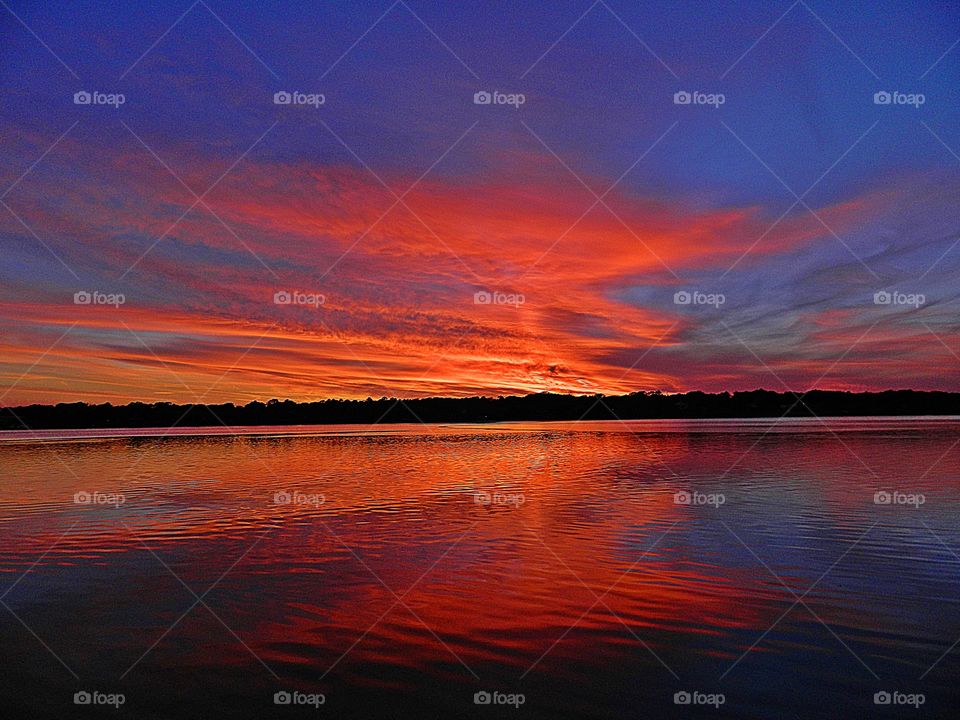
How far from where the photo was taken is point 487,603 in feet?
36.3

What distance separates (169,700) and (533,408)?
502 feet

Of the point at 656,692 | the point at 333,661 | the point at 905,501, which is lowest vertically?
the point at 656,692

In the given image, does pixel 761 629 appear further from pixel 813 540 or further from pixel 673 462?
pixel 673 462

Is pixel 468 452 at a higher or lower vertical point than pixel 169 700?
higher

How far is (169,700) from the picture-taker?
7.82 meters

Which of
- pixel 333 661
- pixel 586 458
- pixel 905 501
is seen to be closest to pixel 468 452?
pixel 586 458

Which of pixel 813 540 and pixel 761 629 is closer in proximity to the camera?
pixel 761 629

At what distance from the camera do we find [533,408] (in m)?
160

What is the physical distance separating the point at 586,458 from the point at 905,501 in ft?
69.3

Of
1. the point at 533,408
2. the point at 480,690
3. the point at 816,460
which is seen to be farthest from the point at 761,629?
the point at 533,408

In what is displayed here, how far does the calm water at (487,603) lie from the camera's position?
26.0 feet

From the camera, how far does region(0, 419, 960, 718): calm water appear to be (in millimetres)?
7934

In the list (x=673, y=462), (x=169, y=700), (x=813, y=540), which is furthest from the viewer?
(x=673, y=462)

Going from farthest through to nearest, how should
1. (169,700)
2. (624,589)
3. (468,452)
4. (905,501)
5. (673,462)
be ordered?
(468,452)
(673,462)
(905,501)
(624,589)
(169,700)
